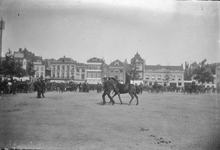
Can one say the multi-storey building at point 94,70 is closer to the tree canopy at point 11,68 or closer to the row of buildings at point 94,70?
the row of buildings at point 94,70

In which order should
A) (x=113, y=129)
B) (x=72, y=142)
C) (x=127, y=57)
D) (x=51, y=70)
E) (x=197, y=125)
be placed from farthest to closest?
(x=51, y=70)
(x=127, y=57)
(x=197, y=125)
(x=113, y=129)
(x=72, y=142)

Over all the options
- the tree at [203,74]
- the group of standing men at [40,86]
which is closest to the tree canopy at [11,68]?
the group of standing men at [40,86]

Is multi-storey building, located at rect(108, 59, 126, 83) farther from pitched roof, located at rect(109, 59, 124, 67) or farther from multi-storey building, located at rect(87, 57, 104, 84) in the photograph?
multi-storey building, located at rect(87, 57, 104, 84)

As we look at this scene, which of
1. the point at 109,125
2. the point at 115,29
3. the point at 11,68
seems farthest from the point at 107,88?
the point at 11,68

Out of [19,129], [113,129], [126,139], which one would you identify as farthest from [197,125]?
[19,129]

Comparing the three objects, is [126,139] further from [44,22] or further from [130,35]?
[44,22]

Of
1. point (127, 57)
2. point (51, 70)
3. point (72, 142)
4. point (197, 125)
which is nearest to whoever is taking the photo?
point (72, 142)
